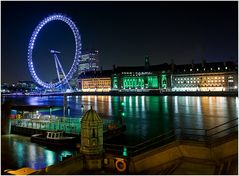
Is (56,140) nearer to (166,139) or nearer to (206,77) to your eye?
(166,139)

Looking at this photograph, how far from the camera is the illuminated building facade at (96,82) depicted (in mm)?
153375

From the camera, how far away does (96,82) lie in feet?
513

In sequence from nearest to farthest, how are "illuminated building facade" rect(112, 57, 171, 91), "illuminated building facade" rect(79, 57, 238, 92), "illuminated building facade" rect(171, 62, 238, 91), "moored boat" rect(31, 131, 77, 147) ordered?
"moored boat" rect(31, 131, 77, 147) < "illuminated building facade" rect(171, 62, 238, 91) < "illuminated building facade" rect(79, 57, 238, 92) < "illuminated building facade" rect(112, 57, 171, 91)

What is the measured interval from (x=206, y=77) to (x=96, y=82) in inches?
2583


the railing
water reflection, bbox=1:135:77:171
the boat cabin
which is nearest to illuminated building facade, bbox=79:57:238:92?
the railing

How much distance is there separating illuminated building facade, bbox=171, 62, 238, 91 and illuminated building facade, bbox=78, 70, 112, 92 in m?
41.1

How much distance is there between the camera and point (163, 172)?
795 cm

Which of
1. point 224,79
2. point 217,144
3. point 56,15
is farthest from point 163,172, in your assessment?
point 224,79

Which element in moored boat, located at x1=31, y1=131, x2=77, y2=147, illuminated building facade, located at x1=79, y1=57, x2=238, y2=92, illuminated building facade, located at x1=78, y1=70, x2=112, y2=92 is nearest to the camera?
moored boat, located at x1=31, y1=131, x2=77, y2=147

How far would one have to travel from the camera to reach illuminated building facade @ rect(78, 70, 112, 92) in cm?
15338

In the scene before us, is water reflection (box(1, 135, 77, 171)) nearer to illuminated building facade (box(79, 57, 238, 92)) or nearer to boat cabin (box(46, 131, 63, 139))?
boat cabin (box(46, 131, 63, 139))

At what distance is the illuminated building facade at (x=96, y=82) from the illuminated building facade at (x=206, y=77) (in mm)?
41064

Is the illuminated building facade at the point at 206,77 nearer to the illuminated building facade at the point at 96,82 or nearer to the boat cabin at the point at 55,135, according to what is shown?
the illuminated building facade at the point at 96,82

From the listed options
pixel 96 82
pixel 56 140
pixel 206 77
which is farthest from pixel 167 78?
pixel 56 140
